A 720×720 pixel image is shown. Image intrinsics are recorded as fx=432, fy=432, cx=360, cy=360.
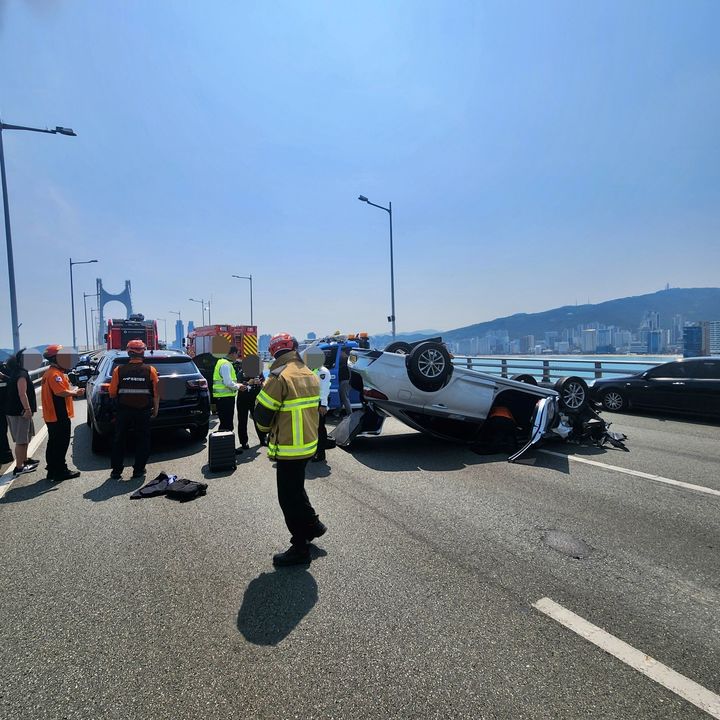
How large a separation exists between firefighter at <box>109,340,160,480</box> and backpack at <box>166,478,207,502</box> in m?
0.96

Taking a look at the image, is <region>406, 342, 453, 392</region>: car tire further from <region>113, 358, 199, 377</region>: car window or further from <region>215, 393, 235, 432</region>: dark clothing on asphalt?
<region>113, 358, 199, 377</region>: car window

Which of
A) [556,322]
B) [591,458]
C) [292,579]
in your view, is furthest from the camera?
[556,322]

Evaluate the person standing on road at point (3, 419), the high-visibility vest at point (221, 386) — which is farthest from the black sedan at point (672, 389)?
the person standing on road at point (3, 419)

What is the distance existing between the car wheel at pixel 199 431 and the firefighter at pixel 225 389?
492mm

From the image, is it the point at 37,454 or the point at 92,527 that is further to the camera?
the point at 37,454

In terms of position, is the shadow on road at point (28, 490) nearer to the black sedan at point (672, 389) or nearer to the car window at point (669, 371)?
the black sedan at point (672, 389)

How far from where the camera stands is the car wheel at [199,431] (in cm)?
769

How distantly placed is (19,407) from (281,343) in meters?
4.47

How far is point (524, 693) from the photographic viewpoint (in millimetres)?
2090

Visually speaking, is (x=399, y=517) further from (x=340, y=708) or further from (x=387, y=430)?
(x=387, y=430)

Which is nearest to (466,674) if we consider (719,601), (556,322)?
(719,601)

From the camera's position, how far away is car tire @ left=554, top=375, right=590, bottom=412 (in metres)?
7.57

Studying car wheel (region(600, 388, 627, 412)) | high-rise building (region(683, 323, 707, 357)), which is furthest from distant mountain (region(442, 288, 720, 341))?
car wheel (region(600, 388, 627, 412))

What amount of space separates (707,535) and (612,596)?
170 centimetres
